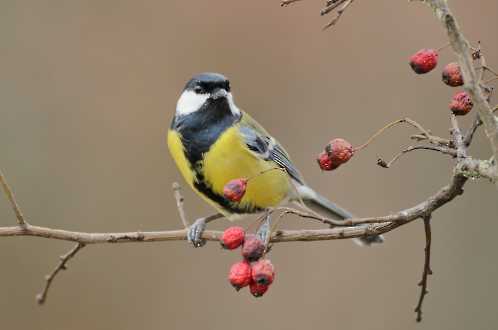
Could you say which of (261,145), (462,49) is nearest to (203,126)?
(261,145)

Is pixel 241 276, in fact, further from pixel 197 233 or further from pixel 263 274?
pixel 197 233

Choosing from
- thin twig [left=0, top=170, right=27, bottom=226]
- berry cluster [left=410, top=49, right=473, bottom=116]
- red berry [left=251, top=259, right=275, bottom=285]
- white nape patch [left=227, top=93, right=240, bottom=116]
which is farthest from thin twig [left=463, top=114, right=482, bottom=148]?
white nape patch [left=227, top=93, right=240, bottom=116]

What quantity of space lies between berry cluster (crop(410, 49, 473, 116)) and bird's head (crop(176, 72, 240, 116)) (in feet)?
5.09

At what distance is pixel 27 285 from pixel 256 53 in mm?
1878

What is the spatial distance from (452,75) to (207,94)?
5.59 feet

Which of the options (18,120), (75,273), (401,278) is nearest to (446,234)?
(401,278)

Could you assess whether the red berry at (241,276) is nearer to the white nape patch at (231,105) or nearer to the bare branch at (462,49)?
the bare branch at (462,49)

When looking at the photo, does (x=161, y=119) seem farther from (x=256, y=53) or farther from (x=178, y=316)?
(x=178, y=316)

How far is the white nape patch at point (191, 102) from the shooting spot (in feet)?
10.3

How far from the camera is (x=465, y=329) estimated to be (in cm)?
394

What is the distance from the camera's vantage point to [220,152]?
3037mm

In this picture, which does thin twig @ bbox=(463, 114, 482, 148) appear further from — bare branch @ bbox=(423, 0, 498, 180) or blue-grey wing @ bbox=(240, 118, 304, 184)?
blue-grey wing @ bbox=(240, 118, 304, 184)

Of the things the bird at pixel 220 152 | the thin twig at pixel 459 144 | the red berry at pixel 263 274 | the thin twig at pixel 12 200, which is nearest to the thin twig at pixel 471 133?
the thin twig at pixel 459 144

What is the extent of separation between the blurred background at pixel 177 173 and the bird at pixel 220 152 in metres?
1.00
